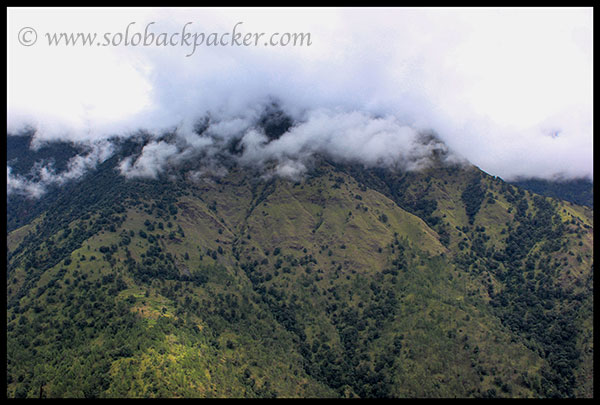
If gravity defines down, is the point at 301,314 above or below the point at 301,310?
below

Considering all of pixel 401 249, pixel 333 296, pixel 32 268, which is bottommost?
pixel 32 268

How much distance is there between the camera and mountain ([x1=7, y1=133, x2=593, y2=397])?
415ft

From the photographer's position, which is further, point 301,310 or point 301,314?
point 301,310

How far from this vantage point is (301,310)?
16612 centimetres

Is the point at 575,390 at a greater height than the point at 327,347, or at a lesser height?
greater

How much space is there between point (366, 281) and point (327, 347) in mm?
35722

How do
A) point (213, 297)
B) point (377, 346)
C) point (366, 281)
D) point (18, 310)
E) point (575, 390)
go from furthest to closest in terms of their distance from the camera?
1. point (366, 281)
2. point (213, 297)
3. point (377, 346)
4. point (18, 310)
5. point (575, 390)

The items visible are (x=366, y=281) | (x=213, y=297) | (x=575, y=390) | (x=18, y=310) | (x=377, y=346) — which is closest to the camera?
(x=575, y=390)

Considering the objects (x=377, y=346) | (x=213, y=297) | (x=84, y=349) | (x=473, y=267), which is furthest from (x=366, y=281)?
(x=84, y=349)

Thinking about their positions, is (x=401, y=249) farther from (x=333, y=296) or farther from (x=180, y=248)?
(x=180, y=248)

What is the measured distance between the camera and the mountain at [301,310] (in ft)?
415

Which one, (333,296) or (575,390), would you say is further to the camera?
(333,296)

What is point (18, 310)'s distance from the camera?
5527 inches

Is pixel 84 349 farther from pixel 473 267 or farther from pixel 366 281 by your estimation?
pixel 473 267
